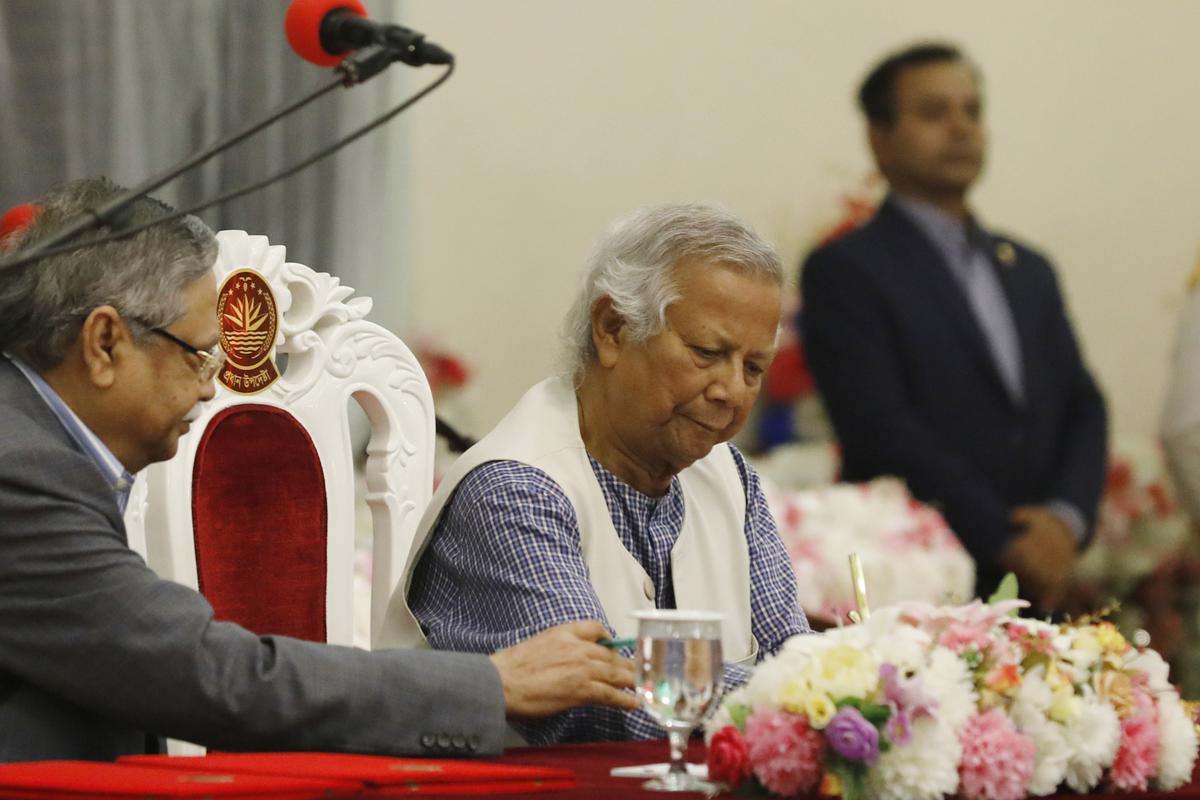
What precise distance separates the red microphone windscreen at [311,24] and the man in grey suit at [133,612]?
303 millimetres

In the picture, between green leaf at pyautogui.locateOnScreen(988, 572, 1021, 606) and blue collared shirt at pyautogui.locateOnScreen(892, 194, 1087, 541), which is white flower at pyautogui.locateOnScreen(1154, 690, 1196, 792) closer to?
green leaf at pyautogui.locateOnScreen(988, 572, 1021, 606)

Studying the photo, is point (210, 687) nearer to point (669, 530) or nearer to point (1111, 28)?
point (669, 530)

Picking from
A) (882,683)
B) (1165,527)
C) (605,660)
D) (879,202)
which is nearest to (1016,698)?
(882,683)

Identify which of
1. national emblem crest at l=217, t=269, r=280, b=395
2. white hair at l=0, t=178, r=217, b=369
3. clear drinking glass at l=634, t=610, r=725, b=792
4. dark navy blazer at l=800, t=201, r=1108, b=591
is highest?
dark navy blazer at l=800, t=201, r=1108, b=591

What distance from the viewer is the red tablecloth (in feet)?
4.98

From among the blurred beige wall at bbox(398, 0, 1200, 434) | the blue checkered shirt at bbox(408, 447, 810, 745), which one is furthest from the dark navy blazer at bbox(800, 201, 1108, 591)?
the blue checkered shirt at bbox(408, 447, 810, 745)

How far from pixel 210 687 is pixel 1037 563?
3731mm

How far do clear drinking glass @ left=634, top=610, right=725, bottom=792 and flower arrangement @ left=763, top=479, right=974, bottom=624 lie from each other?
2101mm

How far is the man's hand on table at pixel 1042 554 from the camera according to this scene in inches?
195

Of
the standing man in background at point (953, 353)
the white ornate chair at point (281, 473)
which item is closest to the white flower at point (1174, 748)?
the white ornate chair at point (281, 473)

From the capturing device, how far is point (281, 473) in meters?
2.48

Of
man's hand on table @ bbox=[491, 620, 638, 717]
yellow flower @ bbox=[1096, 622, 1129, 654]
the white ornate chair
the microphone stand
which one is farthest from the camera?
the white ornate chair

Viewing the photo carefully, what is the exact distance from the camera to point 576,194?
182 inches

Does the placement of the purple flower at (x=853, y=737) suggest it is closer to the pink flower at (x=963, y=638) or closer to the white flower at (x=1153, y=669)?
the pink flower at (x=963, y=638)
